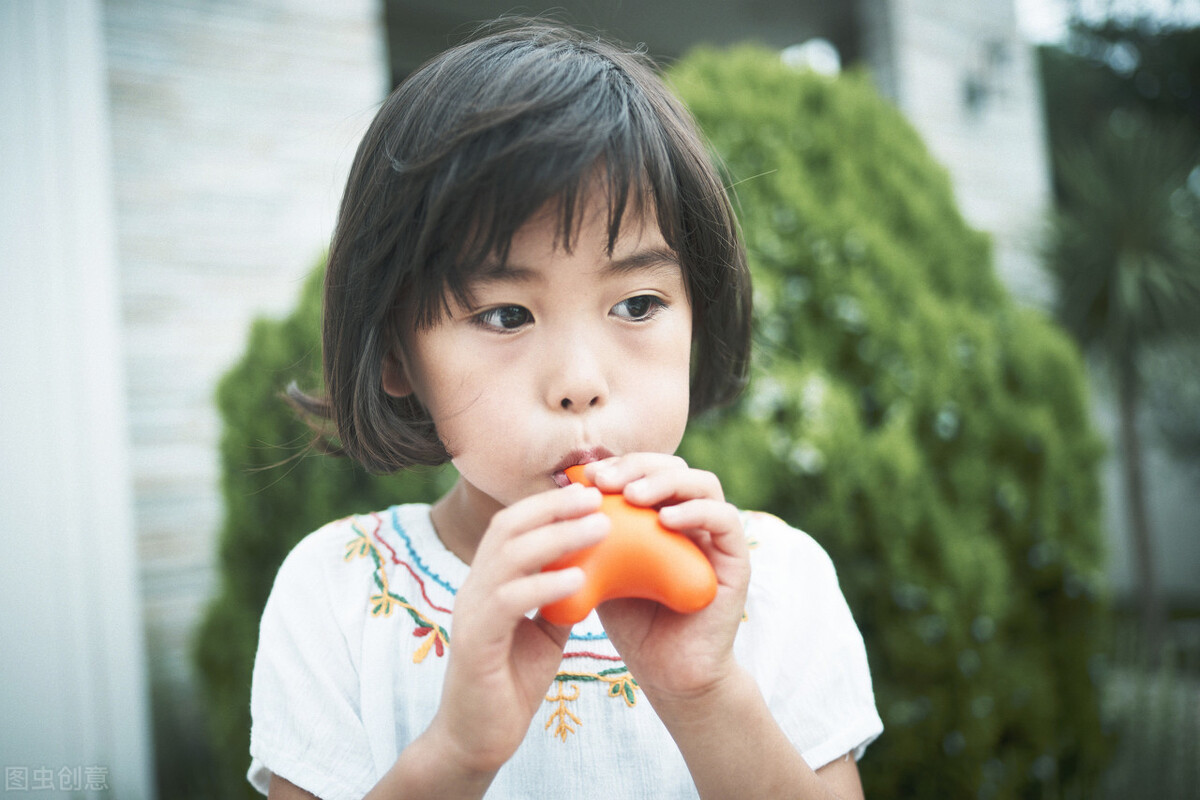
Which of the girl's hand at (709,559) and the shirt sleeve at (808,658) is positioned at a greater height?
the girl's hand at (709,559)

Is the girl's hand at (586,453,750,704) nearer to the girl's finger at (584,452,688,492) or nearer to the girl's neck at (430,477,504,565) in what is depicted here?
the girl's finger at (584,452,688,492)

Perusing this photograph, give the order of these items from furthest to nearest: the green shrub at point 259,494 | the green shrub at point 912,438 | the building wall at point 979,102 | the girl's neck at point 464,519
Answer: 1. the building wall at point 979,102
2. the green shrub at point 259,494
3. the green shrub at point 912,438
4. the girl's neck at point 464,519

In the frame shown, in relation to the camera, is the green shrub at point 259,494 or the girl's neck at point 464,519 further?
the green shrub at point 259,494

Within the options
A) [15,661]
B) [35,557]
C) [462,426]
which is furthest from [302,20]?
[462,426]

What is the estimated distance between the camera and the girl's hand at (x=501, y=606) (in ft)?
2.81

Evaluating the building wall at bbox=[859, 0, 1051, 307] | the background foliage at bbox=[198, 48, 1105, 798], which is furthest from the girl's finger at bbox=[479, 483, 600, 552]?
the building wall at bbox=[859, 0, 1051, 307]

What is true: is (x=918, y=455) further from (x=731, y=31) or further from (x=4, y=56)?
(x=731, y=31)

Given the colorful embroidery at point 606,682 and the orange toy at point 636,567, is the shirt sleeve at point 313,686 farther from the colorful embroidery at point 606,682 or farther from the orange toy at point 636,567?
the orange toy at point 636,567

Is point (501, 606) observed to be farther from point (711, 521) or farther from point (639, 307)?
point (639, 307)

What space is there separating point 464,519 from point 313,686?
0.32 metres

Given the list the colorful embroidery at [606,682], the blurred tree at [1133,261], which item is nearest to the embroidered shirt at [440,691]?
the colorful embroidery at [606,682]

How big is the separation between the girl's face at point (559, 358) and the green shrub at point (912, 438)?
135 centimetres

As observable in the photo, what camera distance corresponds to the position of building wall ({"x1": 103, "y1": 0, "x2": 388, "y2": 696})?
3572mm

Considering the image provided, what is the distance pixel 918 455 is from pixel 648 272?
5.96ft
